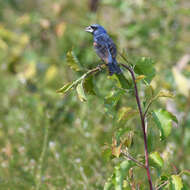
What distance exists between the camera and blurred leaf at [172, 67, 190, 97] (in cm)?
236

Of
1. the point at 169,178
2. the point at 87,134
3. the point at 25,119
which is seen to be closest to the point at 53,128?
the point at 25,119

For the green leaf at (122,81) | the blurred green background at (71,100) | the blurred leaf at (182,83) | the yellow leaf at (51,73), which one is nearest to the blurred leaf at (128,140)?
the green leaf at (122,81)

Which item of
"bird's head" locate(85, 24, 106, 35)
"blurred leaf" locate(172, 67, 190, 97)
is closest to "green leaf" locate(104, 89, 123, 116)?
"bird's head" locate(85, 24, 106, 35)

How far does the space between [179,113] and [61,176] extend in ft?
3.73

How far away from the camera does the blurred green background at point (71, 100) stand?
1.90m

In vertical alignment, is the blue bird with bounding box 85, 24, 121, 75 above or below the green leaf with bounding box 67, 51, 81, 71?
above

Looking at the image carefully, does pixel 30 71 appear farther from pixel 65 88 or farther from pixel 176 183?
pixel 176 183

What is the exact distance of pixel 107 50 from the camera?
1030 mm

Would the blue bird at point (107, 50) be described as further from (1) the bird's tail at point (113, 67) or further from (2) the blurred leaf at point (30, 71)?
(2) the blurred leaf at point (30, 71)

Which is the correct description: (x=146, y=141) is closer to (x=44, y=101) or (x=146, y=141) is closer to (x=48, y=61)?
(x=44, y=101)

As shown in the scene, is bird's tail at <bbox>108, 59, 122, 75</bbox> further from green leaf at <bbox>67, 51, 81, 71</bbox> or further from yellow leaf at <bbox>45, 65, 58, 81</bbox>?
yellow leaf at <bbox>45, 65, 58, 81</bbox>

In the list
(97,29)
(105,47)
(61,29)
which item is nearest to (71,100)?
(61,29)

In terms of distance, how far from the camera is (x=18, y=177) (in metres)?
1.98

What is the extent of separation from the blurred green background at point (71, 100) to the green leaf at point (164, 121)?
1.07ft
